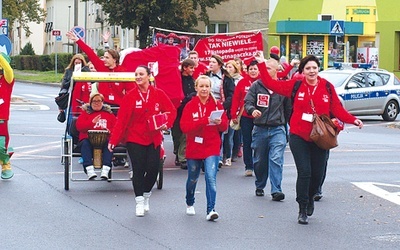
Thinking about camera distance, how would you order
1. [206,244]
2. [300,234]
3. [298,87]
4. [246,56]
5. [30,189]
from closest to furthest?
[206,244] → [300,234] → [298,87] → [30,189] → [246,56]

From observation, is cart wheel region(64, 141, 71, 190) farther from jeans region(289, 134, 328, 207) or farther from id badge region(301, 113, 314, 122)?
id badge region(301, 113, 314, 122)

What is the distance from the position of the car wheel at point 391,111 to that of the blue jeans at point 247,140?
1546 centimetres

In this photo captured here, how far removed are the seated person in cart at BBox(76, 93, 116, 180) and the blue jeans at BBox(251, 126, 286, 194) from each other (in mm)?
2001

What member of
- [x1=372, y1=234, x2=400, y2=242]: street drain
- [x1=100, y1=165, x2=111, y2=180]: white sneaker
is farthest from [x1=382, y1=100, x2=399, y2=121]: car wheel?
[x1=372, y1=234, x2=400, y2=242]: street drain

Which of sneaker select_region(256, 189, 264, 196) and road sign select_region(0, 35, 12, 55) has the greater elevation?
road sign select_region(0, 35, 12, 55)

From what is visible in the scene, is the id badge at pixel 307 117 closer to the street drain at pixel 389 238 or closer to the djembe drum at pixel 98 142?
the street drain at pixel 389 238

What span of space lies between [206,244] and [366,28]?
134 feet

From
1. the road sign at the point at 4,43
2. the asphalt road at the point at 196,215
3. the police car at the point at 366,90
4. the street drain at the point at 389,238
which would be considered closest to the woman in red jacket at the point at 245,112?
the asphalt road at the point at 196,215

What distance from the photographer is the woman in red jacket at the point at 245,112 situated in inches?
582

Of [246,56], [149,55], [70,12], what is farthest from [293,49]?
[70,12]

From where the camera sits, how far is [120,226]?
10.3 m

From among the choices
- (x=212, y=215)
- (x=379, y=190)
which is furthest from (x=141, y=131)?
(x=379, y=190)

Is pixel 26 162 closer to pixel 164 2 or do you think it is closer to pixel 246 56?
pixel 246 56

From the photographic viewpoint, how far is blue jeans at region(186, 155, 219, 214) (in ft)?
35.6
